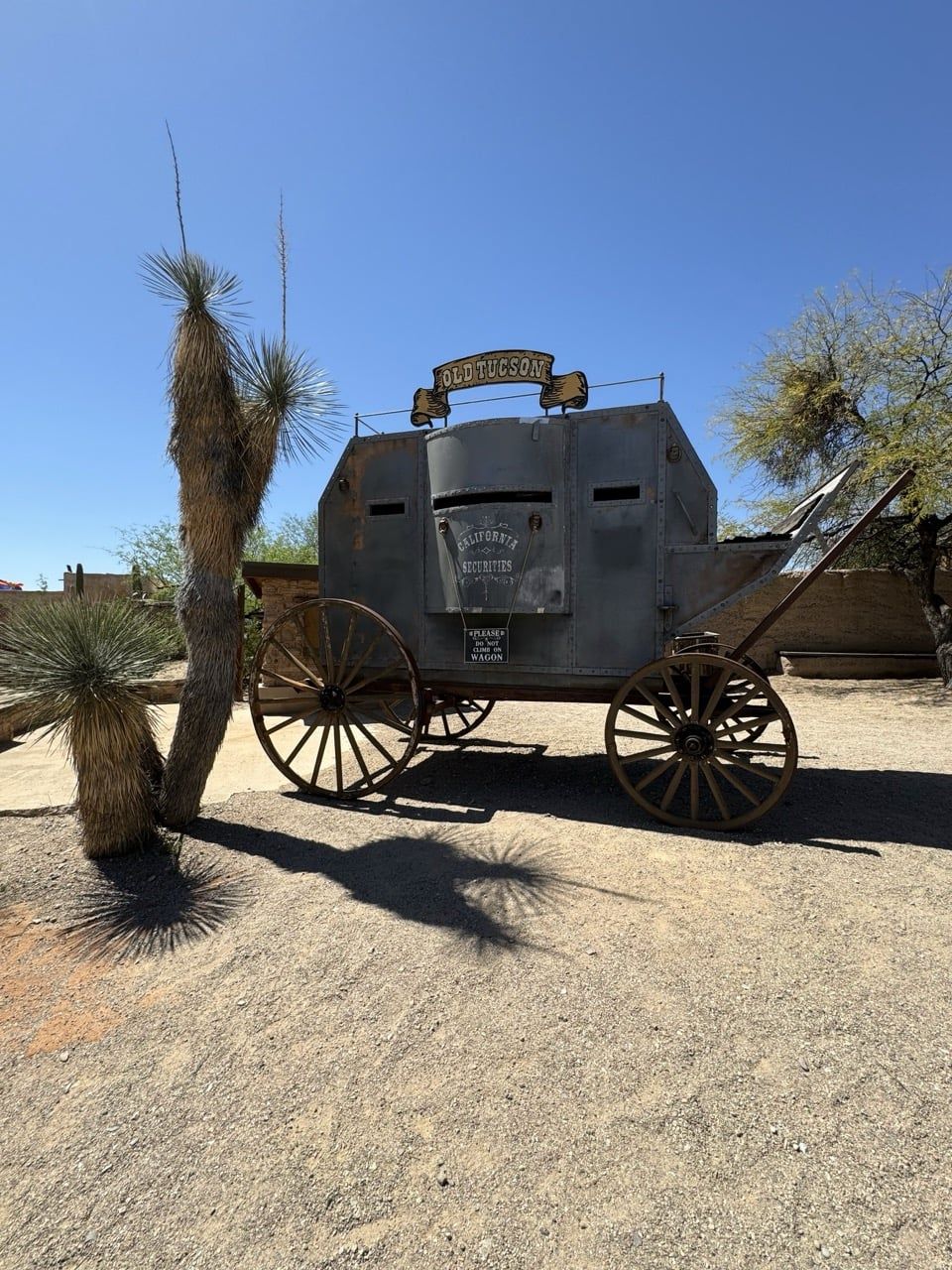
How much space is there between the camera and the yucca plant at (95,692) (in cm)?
418

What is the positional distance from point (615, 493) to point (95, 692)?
441cm

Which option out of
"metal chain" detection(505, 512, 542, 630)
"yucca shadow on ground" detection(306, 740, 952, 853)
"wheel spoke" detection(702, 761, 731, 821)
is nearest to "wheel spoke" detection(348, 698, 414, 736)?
"yucca shadow on ground" detection(306, 740, 952, 853)

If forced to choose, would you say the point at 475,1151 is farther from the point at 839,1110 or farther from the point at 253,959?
the point at 253,959

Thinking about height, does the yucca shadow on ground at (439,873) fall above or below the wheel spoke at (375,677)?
below

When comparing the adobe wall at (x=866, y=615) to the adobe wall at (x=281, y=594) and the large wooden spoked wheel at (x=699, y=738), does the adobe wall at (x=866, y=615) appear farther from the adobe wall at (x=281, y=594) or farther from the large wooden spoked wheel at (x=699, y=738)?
the large wooden spoked wheel at (x=699, y=738)

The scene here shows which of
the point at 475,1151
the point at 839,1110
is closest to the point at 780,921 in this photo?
the point at 839,1110

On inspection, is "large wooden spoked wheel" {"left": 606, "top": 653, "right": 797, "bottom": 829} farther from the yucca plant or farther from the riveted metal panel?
the yucca plant

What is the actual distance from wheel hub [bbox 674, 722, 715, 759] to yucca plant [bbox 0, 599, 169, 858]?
13.7 feet

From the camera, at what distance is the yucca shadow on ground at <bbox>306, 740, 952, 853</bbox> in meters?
4.95

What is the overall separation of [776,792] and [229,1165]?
4.25m

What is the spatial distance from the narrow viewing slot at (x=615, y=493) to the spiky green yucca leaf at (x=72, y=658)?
3851 millimetres

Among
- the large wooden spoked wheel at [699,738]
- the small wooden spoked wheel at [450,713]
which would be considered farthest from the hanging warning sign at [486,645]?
the large wooden spoked wheel at [699,738]

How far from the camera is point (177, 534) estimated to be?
5.14 m

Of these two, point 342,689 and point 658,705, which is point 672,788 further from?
point 342,689
